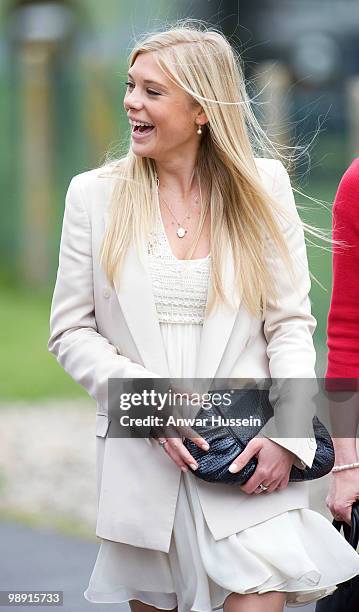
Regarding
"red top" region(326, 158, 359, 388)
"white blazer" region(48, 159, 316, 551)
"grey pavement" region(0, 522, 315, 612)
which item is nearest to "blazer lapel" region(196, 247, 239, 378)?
"white blazer" region(48, 159, 316, 551)

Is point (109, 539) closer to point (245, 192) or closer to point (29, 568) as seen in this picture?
point (245, 192)

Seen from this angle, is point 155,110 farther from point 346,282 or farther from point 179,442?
point 179,442

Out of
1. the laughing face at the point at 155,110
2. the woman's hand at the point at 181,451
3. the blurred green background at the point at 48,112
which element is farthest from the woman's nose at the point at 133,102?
the blurred green background at the point at 48,112

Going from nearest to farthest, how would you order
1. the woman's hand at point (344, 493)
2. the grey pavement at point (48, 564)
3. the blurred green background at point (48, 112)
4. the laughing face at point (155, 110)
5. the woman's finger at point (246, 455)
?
the woman's finger at point (246, 455)
the laughing face at point (155, 110)
the woman's hand at point (344, 493)
the grey pavement at point (48, 564)
the blurred green background at point (48, 112)

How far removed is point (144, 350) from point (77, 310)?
0.76ft

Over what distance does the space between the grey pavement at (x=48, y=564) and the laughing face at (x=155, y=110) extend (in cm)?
252

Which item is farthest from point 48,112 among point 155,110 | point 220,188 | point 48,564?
point 155,110

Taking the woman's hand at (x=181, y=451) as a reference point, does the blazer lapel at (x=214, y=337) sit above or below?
above

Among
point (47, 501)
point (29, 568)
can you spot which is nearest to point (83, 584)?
point (29, 568)

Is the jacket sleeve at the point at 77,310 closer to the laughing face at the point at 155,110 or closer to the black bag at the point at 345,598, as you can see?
the laughing face at the point at 155,110

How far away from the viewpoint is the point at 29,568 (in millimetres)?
6031

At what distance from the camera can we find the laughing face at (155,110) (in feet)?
11.1

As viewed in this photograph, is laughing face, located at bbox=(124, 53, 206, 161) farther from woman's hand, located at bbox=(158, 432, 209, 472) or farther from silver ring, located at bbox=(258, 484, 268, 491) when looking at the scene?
silver ring, located at bbox=(258, 484, 268, 491)

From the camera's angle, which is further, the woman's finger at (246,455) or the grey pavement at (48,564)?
the grey pavement at (48,564)
